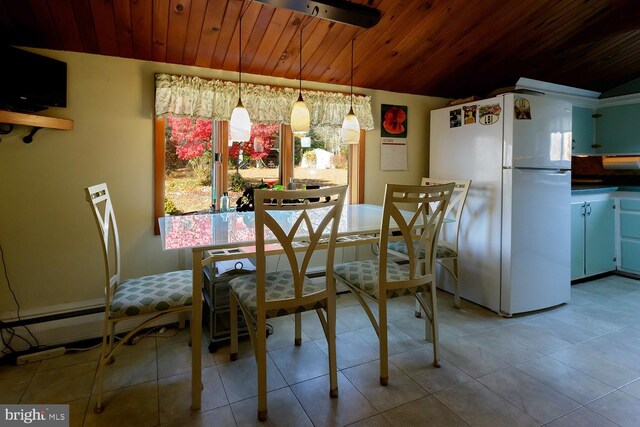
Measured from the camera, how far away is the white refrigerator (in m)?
2.57

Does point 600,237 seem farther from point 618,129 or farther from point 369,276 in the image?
point 369,276

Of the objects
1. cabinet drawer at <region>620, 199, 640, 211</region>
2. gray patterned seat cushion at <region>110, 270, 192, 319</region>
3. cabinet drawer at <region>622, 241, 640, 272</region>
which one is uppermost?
cabinet drawer at <region>620, 199, 640, 211</region>

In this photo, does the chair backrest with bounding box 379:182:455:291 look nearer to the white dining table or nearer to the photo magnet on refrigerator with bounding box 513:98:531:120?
the white dining table

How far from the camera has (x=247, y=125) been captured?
6.53ft

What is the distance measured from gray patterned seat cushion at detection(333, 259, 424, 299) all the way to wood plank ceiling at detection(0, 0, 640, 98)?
5.36ft

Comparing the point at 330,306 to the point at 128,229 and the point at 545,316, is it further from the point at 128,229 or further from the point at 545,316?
the point at 545,316

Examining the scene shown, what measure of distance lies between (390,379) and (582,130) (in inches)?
145

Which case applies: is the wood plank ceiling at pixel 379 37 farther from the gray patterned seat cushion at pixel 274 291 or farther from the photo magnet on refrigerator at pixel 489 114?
the gray patterned seat cushion at pixel 274 291

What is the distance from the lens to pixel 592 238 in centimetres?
340

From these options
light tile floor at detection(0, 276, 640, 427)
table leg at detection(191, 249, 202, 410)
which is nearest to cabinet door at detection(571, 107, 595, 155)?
light tile floor at detection(0, 276, 640, 427)

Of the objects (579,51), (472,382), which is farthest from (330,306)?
(579,51)

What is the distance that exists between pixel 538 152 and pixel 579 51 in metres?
1.29

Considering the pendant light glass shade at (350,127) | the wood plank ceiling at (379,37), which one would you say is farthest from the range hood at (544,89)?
the pendant light glass shade at (350,127)

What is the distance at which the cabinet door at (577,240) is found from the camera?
10.7 feet
